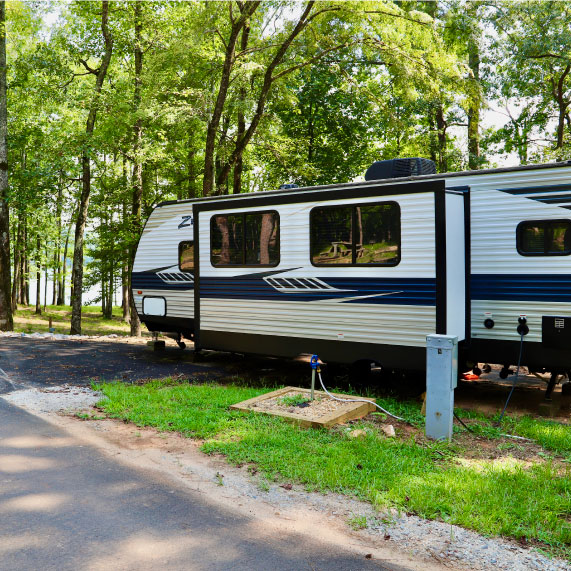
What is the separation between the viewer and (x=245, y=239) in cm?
921

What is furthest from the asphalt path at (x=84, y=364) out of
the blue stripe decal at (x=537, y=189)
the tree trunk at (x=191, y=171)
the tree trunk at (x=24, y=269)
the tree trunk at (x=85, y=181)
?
the tree trunk at (x=24, y=269)

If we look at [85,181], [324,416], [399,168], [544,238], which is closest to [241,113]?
[85,181]

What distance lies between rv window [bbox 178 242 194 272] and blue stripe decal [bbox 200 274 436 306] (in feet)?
2.68

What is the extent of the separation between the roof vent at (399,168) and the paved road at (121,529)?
19.6 ft

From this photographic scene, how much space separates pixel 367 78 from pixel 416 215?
50.1 ft

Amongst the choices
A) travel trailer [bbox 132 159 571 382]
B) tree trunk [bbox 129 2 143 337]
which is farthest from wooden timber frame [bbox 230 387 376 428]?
tree trunk [bbox 129 2 143 337]

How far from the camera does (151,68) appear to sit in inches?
569

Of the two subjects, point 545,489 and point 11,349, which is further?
point 11,349

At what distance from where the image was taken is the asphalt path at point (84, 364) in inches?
344

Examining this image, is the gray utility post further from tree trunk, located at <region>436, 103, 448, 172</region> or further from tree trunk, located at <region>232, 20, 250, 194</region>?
tree trunk, located at <region>436, 103, 448, 172</region>

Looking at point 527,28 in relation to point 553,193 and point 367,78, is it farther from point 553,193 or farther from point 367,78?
point 553,193

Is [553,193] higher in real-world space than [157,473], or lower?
higher

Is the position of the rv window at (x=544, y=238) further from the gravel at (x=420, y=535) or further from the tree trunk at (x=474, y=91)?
the tree trunk at (x=474, y=91)

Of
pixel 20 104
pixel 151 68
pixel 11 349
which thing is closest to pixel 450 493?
pixel 11 349
